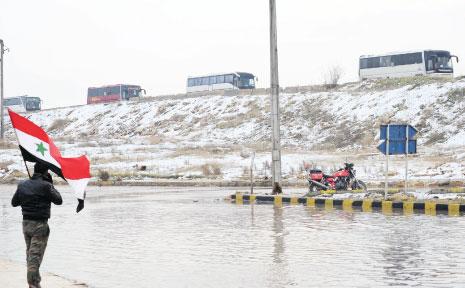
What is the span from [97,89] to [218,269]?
103 m

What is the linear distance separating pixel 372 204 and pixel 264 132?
180 ft

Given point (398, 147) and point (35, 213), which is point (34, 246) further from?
point (398, 147)

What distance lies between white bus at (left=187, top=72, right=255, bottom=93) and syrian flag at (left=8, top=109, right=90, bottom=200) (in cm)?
8554

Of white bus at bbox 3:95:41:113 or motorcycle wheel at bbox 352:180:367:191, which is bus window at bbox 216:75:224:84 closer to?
white bus at bbox 3:95:41:113

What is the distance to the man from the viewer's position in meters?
8.85

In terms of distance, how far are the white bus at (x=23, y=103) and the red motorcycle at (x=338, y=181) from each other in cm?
9924

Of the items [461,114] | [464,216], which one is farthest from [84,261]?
[461,114]

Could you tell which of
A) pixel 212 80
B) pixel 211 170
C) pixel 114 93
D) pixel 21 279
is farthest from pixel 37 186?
pixel 114 93

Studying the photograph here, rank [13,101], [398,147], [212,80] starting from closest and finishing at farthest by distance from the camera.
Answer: [398,147]
[212,80]
[13,101]

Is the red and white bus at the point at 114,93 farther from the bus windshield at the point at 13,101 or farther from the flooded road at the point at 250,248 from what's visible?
the flooded road at the point at 250,248

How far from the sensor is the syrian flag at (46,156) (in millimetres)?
8906

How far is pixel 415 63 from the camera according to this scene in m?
74.6

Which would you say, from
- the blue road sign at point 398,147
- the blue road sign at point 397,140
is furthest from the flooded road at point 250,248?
the blue road sign at point 397,140

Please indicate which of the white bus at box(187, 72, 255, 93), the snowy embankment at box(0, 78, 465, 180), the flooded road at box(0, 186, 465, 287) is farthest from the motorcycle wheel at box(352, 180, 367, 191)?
the white bus at box(187, 72, 255, 93)
